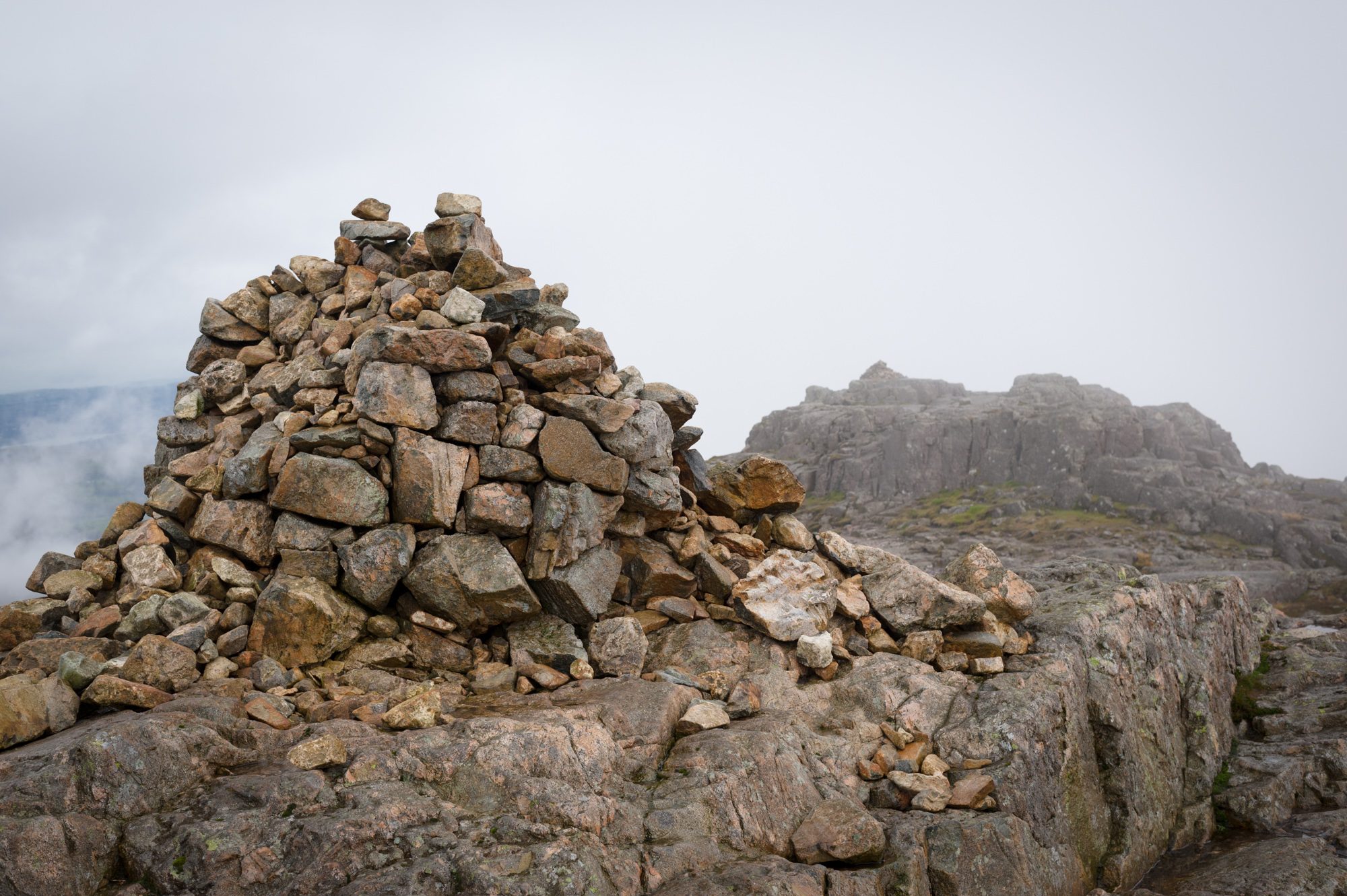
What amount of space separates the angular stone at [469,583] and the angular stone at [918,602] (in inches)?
307

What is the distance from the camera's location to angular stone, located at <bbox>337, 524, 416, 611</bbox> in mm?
15516

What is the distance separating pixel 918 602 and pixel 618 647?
22.7ft

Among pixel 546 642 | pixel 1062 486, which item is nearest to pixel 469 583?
pixel 546 642

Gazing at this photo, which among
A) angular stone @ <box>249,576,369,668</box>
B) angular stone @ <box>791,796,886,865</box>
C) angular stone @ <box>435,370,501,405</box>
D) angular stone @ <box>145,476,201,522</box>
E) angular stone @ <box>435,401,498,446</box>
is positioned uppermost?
angular stone @ <box>435,370,501,405</box>

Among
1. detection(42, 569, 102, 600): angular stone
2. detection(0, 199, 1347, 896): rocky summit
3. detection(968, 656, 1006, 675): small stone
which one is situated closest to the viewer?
detection(0, 199, 1347, 896): rocky summit

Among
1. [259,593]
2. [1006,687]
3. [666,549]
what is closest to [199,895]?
[259,593]

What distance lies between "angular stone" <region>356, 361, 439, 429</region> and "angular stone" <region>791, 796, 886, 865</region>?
1010 cm

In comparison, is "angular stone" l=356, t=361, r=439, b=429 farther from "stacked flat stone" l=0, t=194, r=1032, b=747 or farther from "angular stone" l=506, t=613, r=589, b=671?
"angular stone" l=506, t=613, r=589, b=671

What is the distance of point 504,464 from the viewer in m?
16.7

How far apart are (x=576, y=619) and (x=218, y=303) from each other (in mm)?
12406

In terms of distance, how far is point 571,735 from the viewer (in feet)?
40.4

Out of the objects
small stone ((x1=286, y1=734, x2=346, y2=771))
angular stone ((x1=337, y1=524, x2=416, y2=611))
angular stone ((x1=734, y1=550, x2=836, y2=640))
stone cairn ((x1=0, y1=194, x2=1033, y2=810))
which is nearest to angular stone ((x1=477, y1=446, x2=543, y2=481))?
stone cairn ((x1=0, y1=194, x2=1033, y2=810))

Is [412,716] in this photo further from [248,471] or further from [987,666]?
[987,666]

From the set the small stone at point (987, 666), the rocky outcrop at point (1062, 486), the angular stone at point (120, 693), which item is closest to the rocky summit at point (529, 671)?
the angular stone at point (120, 693)
